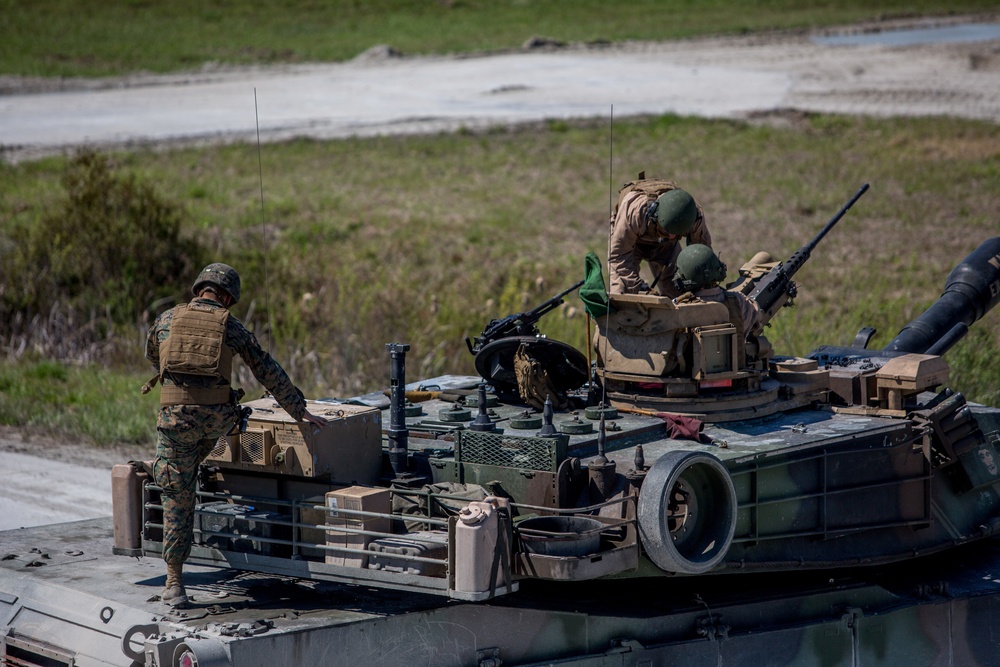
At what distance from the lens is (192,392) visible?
834cm

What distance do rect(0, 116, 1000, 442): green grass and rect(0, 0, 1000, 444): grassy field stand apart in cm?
5

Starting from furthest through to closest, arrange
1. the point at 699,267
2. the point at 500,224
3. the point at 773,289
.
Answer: the point at 500,224 < the point at 773,289 < the point at 699,267

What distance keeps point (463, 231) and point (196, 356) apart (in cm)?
1658

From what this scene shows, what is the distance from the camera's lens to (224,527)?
8766mm

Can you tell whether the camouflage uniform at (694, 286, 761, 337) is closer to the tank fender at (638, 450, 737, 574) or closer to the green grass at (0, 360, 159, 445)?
the tank fender at (638, 450, 737, 574)

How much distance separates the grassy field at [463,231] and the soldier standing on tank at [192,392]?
7.58 meters

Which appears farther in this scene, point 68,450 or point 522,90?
point 522,90

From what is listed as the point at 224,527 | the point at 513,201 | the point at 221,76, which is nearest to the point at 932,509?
the point at 224,527

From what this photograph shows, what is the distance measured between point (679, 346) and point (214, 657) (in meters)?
3.56

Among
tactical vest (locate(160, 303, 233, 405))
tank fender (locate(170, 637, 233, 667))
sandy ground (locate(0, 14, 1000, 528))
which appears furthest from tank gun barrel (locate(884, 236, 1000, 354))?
sandy ground (locate(0, 14, 1000, 528))

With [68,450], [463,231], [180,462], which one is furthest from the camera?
[463,231]

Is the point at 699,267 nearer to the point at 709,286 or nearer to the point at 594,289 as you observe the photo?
the point at 709,286

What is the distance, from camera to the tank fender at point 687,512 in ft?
26.0

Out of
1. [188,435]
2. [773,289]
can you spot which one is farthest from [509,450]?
[773,289]
